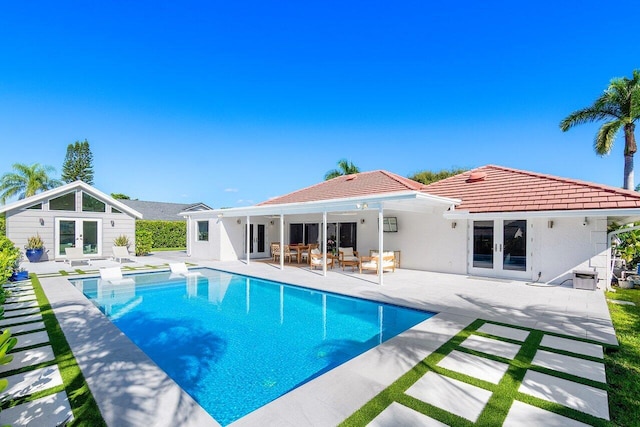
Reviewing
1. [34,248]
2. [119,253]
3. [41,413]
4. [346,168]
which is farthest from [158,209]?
[41,413]

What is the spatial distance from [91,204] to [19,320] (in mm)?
16691

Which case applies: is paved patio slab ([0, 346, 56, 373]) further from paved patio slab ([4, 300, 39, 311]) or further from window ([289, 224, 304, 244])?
window ([289, 224, 304, 244])

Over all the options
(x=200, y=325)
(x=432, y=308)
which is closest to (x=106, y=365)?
(x=200, y=325)

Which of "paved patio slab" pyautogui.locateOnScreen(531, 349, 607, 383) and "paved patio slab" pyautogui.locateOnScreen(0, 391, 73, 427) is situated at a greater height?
"paved patio slab" pyautogui.locateOnScreen(0, 391, 73, 427)

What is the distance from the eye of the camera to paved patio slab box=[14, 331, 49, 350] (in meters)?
5.71

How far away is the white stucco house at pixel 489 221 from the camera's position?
11.3 meters

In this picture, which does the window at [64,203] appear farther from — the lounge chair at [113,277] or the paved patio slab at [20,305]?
the paved patio slab at [20,305]

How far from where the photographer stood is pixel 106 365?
4871 mm

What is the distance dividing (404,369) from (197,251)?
2088 cm

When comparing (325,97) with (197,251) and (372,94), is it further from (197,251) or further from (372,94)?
(197,251)

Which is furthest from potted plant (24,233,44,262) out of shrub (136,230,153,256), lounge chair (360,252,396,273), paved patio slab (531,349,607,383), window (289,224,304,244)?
paved patio slab (531,349,607,383)

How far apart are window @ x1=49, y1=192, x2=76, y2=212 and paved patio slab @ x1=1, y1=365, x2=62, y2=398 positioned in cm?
1978

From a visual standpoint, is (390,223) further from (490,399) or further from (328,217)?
(490,399)

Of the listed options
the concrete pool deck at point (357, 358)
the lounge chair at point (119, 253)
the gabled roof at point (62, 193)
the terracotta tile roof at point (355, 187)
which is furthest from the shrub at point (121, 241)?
the terracotta tile roof at point (355, 187)
